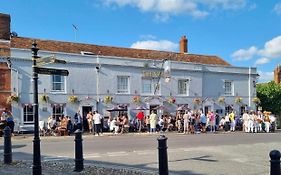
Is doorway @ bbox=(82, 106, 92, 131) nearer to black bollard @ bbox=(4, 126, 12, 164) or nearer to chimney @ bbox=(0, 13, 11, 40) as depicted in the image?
chimney @ bbox=(0, 13, 11, 40)

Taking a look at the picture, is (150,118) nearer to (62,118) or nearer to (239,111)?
(62,118)

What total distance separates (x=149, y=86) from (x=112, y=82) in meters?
3.45

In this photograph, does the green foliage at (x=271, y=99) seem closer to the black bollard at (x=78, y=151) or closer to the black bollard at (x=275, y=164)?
the black bollard at (x=78, y=151)

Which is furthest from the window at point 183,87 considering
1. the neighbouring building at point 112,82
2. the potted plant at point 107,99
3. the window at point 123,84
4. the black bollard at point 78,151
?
the black bollard at point 78,151

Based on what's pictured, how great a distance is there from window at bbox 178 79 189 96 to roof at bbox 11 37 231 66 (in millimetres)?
3312

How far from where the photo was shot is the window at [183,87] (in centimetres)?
3316

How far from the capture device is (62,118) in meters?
26.5

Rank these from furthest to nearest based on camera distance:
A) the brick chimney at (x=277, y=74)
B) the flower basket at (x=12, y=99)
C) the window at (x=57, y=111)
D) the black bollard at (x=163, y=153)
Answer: the brick chimney at (x=277, y=74)
the window at (x=57, y=111)
the flower basket at (x=12, y=99)
the black bollard at (x=163, y=153)

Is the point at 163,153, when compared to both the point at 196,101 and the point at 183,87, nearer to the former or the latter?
the point at 183,87

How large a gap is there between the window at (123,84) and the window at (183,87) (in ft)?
16.7

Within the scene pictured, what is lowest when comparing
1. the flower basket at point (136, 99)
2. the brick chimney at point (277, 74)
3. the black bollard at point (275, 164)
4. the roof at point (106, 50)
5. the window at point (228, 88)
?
the black bollard at point (275, 164)

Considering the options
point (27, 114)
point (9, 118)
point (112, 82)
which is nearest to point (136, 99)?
point (112, 82)

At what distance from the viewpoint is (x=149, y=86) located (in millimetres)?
31609

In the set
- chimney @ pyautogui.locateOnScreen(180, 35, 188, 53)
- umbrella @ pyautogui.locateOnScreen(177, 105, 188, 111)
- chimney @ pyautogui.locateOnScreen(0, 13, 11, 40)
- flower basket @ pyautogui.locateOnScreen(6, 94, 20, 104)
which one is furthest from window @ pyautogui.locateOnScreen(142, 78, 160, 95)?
chimney @ pyautogui.locateOnScreen(0, 13, 11, 40)
